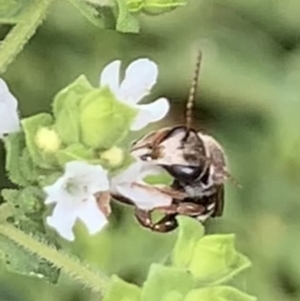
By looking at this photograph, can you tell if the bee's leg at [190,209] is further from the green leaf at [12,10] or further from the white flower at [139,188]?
the green leaf at [12,10]

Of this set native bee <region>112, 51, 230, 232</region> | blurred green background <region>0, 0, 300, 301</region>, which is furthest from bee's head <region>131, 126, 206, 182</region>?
blurred green background <region>0, 0, 300, 301</region>

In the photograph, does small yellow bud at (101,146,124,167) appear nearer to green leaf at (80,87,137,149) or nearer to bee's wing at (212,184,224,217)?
green leaf at (80,87,137,149)

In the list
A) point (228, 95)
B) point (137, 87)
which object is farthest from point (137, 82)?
point (228, 95)

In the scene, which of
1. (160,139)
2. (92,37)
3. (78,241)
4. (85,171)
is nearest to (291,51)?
(92,37)

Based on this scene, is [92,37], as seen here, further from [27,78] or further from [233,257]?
[233,257]

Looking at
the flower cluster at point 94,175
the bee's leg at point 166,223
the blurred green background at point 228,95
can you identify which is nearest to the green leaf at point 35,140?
the flower cluster at point 94,175

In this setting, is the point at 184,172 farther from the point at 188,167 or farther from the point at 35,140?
the point at 35,140
